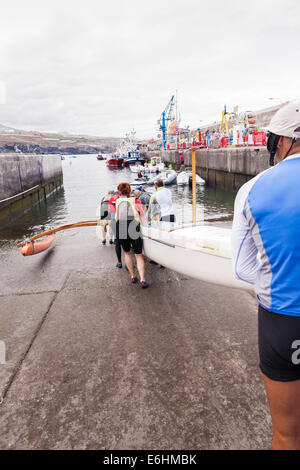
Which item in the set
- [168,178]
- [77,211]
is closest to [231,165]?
[168,178]

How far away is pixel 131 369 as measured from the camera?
2705mm

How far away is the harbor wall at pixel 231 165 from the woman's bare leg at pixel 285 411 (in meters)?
13.4

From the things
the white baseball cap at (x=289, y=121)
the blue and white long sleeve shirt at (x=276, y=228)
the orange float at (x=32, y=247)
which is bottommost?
the orange float at (x=32, y=247)

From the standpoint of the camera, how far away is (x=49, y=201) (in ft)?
69.6

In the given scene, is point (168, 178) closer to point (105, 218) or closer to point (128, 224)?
point (105, 218)

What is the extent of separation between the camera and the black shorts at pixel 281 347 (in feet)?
3.96

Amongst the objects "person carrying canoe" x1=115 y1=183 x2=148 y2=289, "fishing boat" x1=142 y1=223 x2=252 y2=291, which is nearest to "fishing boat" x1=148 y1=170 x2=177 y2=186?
"person carrying canoe" x1=115 y1=183 x2=148 y2=289

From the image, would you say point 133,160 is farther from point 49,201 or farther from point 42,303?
point 42,303

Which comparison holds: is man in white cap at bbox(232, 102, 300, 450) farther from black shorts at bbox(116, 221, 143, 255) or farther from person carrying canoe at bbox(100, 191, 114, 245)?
person carrying canoe at bbox(100, 191, 114, 245)

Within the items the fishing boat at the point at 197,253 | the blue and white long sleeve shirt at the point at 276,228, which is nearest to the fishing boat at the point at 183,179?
the fishing boat at the point at 197,253

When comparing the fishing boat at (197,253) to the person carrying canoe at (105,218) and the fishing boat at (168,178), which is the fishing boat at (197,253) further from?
the fishing boat at (168,178)

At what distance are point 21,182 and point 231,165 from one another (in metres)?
15.4
